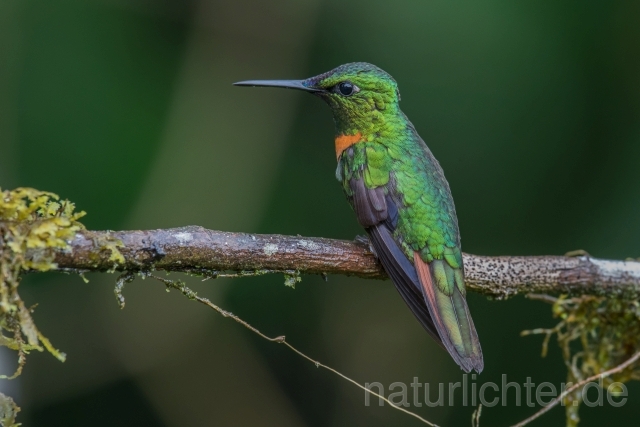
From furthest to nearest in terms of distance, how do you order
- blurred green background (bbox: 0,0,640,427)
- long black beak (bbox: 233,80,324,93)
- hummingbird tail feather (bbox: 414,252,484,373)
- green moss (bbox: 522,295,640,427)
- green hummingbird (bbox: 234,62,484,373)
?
blurred green background (bbox: 0,0,640,427)
long black beak (bbox: 233,80,324,93)
green moss (bbox: 522,295,640,427)
green hummingbird (bbox: 234,62,484,373)
hummingbird tail feather (bbox: 414,252,484,373)

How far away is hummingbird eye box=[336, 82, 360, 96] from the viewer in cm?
436

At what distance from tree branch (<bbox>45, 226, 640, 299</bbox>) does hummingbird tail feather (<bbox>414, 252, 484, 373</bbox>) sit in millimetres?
178

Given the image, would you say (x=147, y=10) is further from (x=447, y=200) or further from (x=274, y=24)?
(x=447, y=200)

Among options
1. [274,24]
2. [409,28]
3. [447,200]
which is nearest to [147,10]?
[274,24]

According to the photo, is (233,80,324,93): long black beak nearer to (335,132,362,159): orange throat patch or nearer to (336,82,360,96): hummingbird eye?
(336,82,360,96): hummingbird eye

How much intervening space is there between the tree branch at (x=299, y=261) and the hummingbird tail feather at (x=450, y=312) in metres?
0.18

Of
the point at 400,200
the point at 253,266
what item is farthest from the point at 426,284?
the point at 253,266

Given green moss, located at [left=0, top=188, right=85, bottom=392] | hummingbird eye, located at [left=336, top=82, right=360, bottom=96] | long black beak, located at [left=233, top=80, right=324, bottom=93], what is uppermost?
hummingbird eye, located at [left=336, top=82, right=360, bottom=96]

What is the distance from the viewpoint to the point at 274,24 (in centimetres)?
586

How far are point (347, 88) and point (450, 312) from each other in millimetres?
1633

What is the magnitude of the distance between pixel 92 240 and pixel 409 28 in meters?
3.53

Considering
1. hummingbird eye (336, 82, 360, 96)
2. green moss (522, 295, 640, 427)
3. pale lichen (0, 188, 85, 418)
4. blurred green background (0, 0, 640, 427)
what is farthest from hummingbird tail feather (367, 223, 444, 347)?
blurred green background (0, 0, 640, 427)

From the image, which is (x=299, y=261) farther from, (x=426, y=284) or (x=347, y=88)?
(x=347, y=88)

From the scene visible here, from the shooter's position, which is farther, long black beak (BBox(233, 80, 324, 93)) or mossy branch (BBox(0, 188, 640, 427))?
long black beak (BBox(233, 80, 324, 93))
